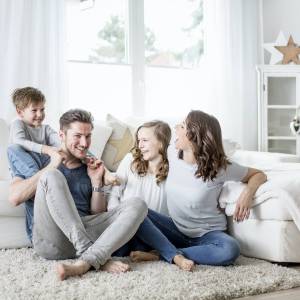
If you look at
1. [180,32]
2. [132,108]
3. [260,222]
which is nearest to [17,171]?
[260,222]

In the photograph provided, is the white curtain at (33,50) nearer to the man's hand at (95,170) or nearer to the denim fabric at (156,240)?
the man's hand at (95,170)

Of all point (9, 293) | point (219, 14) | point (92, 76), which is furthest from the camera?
point (219, 14)

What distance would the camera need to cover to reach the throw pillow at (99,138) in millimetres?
3816

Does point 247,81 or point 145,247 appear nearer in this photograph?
point 145,247

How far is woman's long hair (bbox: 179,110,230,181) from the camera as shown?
9.23 feet

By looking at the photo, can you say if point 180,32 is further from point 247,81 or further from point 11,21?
point 11,21

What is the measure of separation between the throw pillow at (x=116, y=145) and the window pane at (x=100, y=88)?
2.11 feet

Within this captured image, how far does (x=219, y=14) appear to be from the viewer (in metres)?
5.09

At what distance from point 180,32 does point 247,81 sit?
0.71 meters

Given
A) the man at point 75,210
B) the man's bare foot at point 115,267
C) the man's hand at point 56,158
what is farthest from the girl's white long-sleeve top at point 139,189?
the man's bare foot at point 115,267

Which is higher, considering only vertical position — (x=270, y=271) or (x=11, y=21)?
(x=11, y=21)

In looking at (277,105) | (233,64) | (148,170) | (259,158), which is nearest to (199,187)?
(148,170)

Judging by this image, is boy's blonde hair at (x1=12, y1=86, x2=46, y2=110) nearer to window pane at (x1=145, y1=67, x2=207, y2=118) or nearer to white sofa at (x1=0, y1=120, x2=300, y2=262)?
white sofa at (x1=0, y1=120, x2=300, y2=262)

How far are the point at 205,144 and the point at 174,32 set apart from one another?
2.49m
